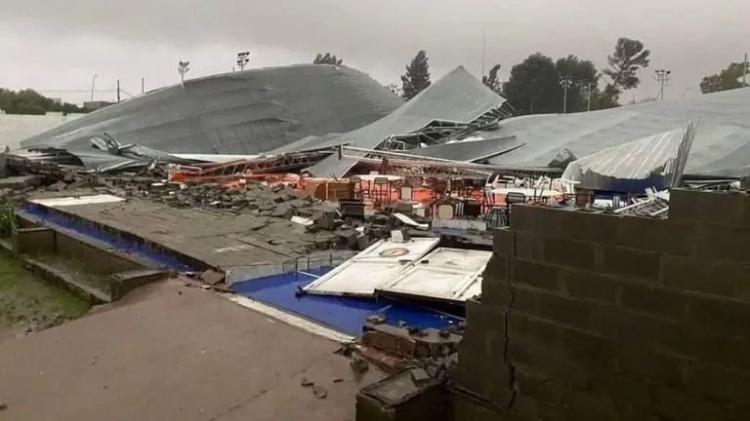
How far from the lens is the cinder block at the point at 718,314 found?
292 cm

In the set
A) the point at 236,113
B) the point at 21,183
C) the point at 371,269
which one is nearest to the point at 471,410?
the point at 371,269

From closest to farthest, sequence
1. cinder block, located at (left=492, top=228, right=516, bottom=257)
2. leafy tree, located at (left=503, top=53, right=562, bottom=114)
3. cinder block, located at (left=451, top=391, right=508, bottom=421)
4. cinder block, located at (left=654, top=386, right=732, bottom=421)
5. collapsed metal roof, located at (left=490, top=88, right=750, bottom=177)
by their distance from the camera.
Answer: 1. cinder block, located at (left=654, top=386, right=732, bottom=421)
2. cinder block, located at (left=492, top=228, right=516, bottom=257)
3. cinder block, located at (left=451, top=391, right=508, bottom=421)
4. collapsed metal roof, located at (left=490, top=88, right=750, bottom=177)
5. leafy tree, located at (left=503, top=53, right=562, bottom=114)

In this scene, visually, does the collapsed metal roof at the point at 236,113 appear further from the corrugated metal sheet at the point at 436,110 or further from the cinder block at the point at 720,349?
the cinder block at the point at 720,349

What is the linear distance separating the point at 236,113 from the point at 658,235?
1378 inches

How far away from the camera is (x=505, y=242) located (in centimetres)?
387

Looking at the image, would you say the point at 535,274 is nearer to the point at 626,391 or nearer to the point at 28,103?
the point at 626,391

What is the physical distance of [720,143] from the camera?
20.0m

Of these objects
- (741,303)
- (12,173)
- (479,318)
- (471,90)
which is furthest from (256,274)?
(471,90)

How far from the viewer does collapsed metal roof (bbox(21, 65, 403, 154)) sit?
108 ft

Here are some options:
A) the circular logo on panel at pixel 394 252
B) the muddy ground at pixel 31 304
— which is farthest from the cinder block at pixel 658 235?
the muddy ground at pixel 31 304

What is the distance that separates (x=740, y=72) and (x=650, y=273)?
76345mm

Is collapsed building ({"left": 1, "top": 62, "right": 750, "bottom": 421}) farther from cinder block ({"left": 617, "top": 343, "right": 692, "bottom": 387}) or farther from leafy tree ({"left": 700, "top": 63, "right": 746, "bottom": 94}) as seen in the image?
leafy tree ({"left": 700, "top": 63, "right": 746, "bottom": 94})

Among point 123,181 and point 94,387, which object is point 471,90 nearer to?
point 123,181

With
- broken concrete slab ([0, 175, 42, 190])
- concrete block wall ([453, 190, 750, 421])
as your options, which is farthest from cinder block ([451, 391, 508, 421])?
broken concrete slab ([0, 175, 42, 190])
